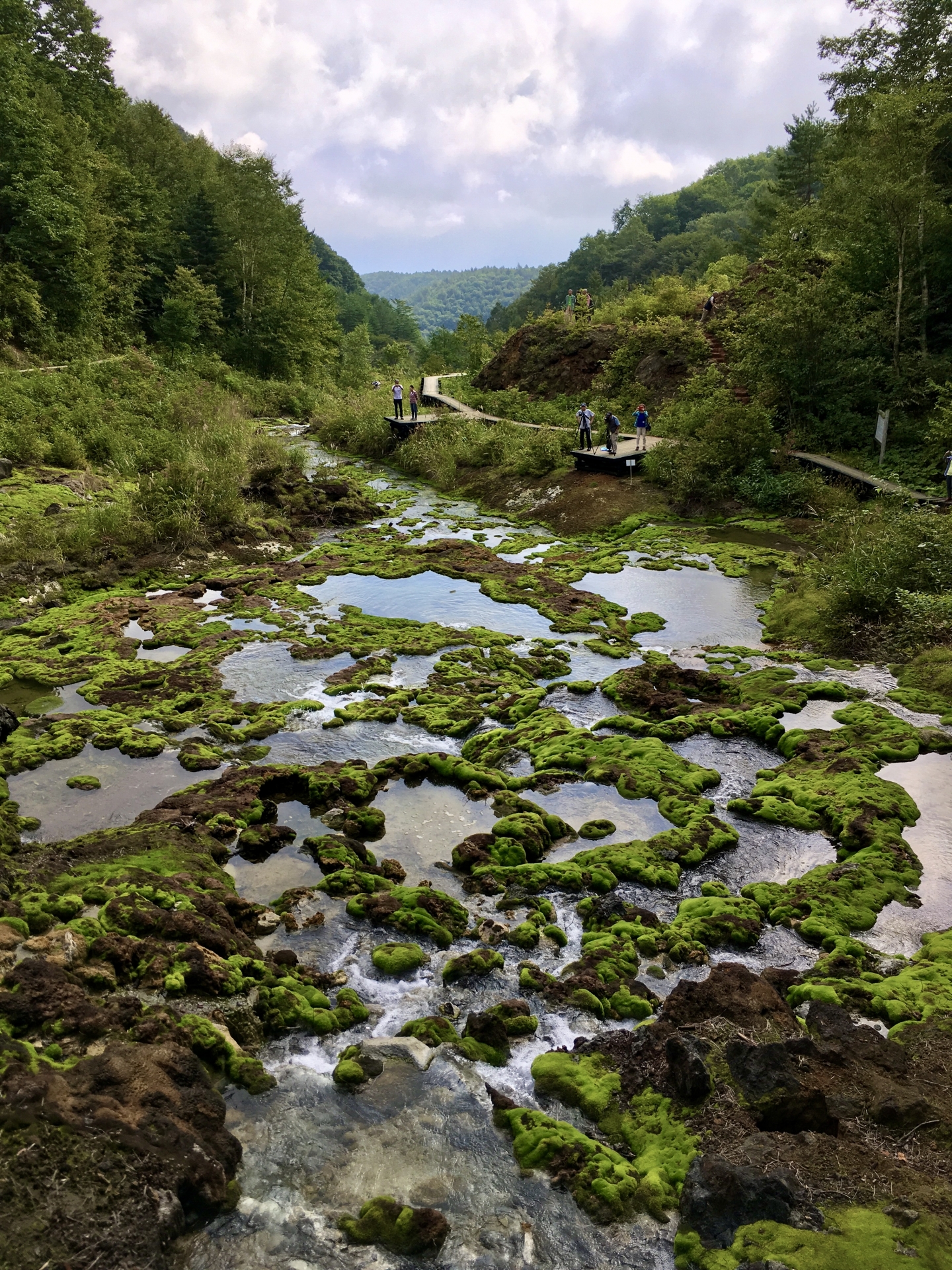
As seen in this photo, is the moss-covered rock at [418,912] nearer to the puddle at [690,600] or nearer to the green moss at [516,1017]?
the green moss at [516,1017]

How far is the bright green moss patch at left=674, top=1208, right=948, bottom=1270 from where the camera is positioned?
464 centimetres

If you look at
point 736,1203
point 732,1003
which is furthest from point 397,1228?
point 732,1003

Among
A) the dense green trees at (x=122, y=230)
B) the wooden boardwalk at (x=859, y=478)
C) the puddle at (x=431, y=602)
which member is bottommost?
the puddle at (x=431, y=602)

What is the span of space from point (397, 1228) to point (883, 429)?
2219 cm

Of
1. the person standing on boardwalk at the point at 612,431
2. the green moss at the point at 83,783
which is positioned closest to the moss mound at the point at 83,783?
the green moss at the point at 83,783

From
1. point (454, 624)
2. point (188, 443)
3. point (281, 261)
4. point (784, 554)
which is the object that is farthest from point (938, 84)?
point (281, 261)

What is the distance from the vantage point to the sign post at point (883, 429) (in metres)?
21.3

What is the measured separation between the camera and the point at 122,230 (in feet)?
137

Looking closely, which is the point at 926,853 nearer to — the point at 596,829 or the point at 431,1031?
the point at 596,829

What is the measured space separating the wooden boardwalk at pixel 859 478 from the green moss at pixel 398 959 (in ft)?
48.2

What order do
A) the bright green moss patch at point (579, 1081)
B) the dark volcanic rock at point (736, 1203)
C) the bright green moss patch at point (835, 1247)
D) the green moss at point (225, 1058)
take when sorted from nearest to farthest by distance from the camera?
1. the bright green moss patch at point (835, 1247)
2. the dark volcanic rock at point (736, 1203)
3. the bright green moss patch at point (579, 1081)
4. the green moss at point (225, 1058)

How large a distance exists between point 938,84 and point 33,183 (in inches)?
1293

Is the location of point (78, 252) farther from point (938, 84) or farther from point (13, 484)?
point (938, 84)

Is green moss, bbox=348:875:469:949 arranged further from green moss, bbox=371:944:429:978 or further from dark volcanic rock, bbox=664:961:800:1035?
dark volcanic rock, bbox=664:961:800:1035
